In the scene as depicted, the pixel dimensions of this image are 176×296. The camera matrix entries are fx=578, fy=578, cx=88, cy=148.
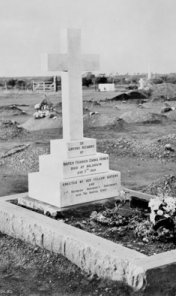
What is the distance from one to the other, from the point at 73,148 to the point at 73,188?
0.55 metres

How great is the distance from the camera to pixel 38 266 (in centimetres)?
615

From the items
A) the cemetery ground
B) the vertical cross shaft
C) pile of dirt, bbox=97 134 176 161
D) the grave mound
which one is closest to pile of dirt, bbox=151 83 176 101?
the cemetery ground

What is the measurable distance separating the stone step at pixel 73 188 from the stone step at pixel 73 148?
0.33 m

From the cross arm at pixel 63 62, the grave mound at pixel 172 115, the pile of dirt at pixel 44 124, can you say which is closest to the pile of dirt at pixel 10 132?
the pile of dirt at pixel 44 124

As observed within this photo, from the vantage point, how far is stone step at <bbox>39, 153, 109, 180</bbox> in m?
7.38

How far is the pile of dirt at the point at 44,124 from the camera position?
67.2 feet

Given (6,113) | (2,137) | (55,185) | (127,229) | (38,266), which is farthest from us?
(6,113)

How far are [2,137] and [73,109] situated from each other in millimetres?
11345

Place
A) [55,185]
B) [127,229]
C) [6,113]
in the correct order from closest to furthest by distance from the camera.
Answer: [127,229] → [55,185] → [6,113]

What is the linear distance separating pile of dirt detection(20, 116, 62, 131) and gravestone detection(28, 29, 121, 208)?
1263 centimetres

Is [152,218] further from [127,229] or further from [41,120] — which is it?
[41,120]

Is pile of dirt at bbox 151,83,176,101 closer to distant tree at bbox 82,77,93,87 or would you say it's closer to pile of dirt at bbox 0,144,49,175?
distant tree at bbox 82,77,93,87

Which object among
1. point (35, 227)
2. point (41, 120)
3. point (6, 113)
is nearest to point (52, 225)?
point (35, 227)

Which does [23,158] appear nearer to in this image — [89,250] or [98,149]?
[98,149]
